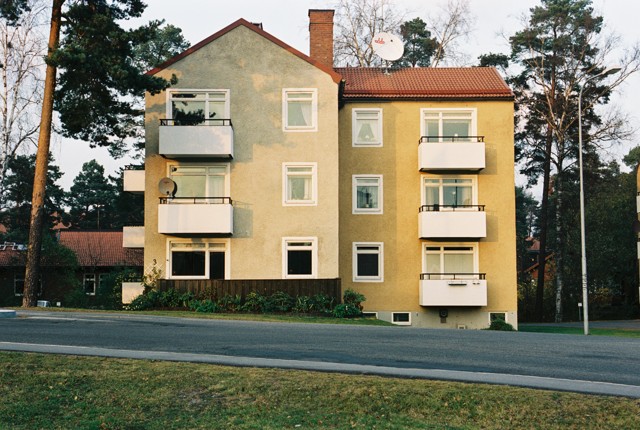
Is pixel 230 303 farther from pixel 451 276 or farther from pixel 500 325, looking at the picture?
pixel 500 325

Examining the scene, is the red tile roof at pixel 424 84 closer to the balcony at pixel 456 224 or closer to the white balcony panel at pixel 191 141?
the balcony at pixel 456 224

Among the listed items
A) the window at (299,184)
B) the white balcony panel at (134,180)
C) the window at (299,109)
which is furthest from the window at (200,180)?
the window at (299,109)

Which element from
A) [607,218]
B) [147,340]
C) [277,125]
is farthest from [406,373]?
[607,218]

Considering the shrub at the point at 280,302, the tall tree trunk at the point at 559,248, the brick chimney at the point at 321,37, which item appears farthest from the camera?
the tall tree trunk at the point at 559,248

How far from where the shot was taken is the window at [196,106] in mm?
31484

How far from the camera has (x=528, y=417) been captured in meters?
10.3

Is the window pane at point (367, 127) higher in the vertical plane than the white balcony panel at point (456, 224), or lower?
higher

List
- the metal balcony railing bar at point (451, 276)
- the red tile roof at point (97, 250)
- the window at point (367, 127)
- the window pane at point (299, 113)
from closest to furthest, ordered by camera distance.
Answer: the window pane at point (299, 113) < the metal balcony railing bar at point (451, 276) < the window at point (367, 127) < the red tile roof at point (97, 250)

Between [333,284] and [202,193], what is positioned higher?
[202,193]

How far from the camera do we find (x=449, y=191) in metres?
33.5

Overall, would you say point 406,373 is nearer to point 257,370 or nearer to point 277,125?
point 257,370

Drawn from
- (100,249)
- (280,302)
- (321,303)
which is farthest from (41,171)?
(100,249)

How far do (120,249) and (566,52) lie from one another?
1393 inches

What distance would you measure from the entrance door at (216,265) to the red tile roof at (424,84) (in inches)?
335
